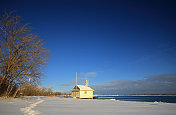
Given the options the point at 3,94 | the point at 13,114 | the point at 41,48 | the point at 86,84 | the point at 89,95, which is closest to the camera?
the point at 13,114

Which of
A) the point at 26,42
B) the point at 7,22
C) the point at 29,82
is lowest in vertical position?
the point at 29,82

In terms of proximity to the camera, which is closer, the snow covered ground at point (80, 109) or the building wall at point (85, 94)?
the snow covered ground at point (80, 109)

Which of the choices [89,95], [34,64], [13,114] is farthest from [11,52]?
[89,95]

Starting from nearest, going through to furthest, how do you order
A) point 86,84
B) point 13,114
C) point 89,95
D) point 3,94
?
point 13,114, point 3,94, point 89,95, point 86,84

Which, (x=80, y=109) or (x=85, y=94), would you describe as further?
(x=85, y=94)

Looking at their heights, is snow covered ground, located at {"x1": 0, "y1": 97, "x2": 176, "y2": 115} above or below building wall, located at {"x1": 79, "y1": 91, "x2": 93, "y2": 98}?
above

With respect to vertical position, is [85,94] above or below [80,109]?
below

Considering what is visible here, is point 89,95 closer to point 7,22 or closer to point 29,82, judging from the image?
point 29,82

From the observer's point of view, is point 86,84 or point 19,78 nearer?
point 19,78

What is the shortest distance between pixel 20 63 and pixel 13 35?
312 cm

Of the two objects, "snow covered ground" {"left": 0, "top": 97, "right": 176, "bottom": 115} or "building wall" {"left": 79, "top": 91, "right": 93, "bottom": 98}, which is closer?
"snow covered ground" {"left": 0, "top": 97, "right": 176, "bottom": 115}

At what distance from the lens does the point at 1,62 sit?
13.6 metres

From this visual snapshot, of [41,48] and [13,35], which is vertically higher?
[13,35]

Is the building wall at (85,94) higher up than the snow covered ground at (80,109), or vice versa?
the snow covered ground at (80,109)
